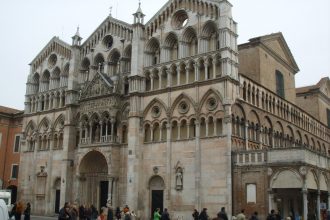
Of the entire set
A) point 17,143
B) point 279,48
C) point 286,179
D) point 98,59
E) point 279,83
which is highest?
point 279,48

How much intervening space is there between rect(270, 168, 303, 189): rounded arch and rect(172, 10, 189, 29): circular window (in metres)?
15.0

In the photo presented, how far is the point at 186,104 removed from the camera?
32594 mm

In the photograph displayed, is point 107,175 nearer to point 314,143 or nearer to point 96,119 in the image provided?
point 96,119

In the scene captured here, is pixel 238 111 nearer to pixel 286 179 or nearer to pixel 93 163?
pixel 286 179

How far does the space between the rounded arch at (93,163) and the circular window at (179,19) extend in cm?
1329

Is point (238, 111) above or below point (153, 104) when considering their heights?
below

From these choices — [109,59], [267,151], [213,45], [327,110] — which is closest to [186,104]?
[213,45]

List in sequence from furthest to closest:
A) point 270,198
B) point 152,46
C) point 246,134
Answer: point 152,46, point 246,134, point 270,198

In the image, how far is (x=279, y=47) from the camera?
147 ft

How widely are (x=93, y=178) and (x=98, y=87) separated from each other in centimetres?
841

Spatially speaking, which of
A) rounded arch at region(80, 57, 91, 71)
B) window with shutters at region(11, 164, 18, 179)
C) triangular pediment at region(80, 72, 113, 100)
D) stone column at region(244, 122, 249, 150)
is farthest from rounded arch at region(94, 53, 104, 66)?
window with shutters at region(11, 164, 18, 179)

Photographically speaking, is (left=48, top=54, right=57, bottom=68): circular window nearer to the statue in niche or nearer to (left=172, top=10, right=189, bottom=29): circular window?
(left=172, top=10, right=189, bottom=29): circular window

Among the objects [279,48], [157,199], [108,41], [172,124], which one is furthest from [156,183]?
[279,48]

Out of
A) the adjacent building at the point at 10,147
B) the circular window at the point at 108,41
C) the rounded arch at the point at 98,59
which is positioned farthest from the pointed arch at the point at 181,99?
the adjacent building at the point at 10,147
